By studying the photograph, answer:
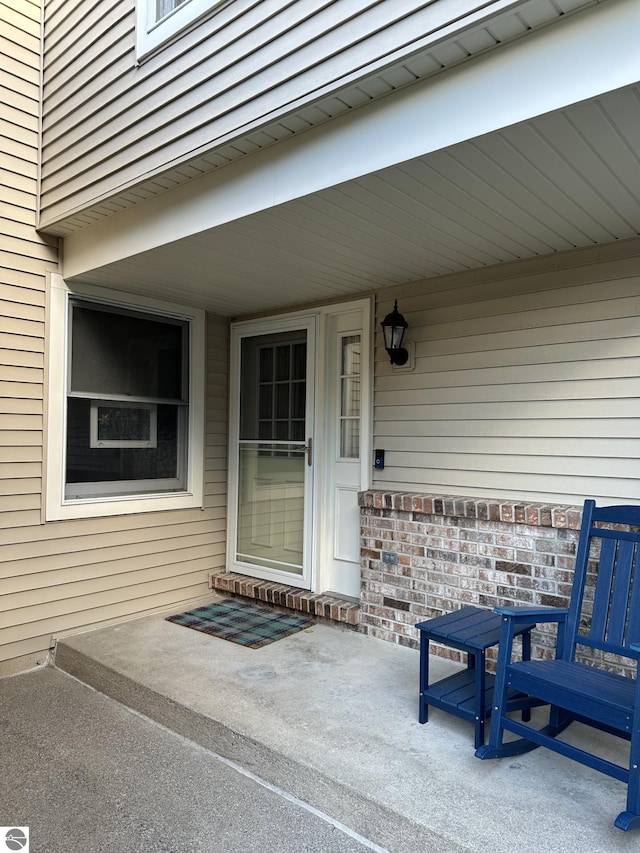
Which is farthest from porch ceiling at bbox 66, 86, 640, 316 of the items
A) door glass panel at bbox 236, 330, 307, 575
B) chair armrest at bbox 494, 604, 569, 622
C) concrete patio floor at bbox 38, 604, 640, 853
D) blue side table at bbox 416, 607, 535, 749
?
concrete patio floor at bbox 38, 604, 640, 853

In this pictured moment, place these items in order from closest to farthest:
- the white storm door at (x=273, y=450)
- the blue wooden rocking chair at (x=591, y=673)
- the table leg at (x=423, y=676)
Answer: the blue wooden rocking chair at (x=591, y=673), the table leg at (x=423, y=676), the white storm door at (x=273, y=450)

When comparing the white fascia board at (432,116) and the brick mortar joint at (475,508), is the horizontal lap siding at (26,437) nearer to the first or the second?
the white fascia board at (432,116)

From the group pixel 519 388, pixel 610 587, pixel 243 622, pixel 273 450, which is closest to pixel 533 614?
pixel 610 587

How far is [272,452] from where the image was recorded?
4383 mm

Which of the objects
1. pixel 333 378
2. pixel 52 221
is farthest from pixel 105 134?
pixel 333 378

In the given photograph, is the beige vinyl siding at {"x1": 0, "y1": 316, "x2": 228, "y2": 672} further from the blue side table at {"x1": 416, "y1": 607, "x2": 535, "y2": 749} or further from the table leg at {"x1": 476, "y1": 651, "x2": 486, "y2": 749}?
the table leg at {"x1": 476, "y1": 651, "x2": 486, "y2": 749}

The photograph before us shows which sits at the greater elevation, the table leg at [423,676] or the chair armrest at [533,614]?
the chair armrest at [533,614]

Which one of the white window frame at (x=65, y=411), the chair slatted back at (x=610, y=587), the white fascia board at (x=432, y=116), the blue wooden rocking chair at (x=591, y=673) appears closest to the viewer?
the white fascia board at (x=432, y=116)

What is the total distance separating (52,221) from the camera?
11.2 ft

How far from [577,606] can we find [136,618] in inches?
112

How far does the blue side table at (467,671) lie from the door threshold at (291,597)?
1.10m

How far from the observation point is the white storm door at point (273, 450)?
13.5 ft

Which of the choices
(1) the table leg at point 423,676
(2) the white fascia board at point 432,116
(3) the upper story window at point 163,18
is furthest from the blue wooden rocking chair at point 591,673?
(3) the upper story window at point 163,18

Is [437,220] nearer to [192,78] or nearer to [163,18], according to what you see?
[192,78]
